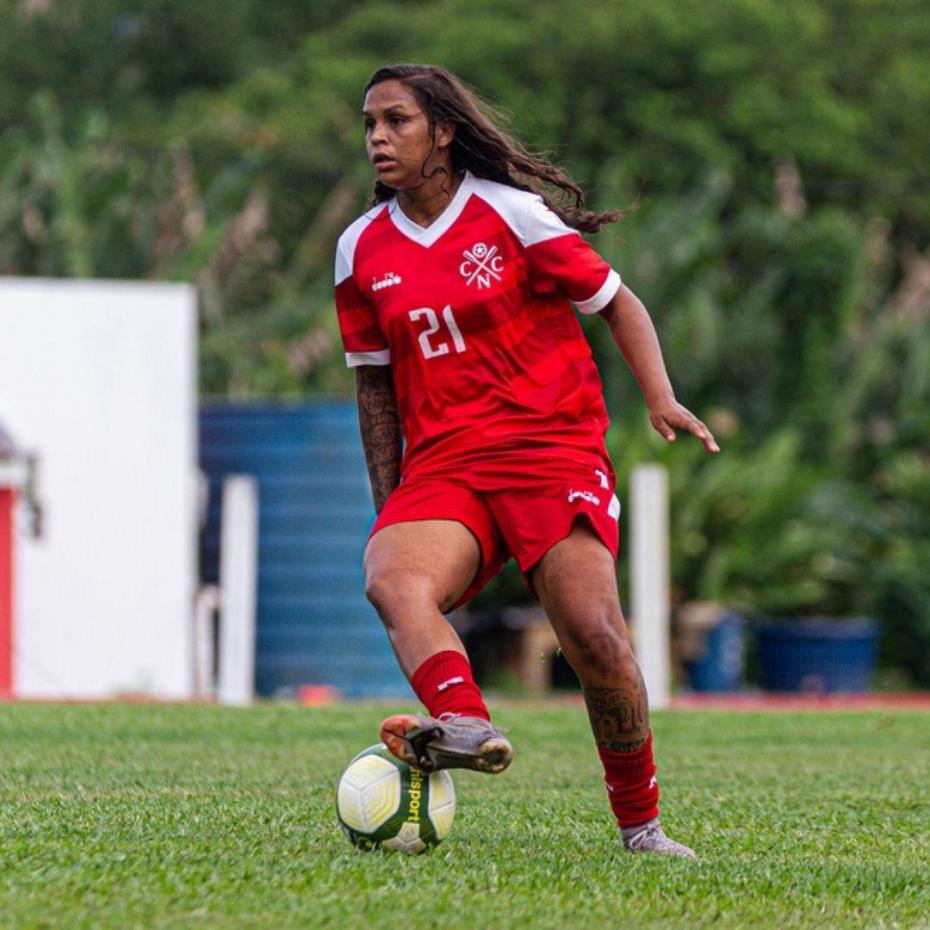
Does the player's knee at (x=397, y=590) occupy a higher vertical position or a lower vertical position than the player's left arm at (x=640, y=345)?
lower

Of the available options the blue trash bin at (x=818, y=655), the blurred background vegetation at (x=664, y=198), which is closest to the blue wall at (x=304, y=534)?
the blurred background vegetation at (x=664, y=198)

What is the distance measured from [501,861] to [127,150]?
3044 cm

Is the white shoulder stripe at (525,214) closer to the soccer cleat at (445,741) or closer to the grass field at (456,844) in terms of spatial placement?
the soccer cleat at (445,741)

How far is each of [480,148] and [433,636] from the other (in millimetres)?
1327

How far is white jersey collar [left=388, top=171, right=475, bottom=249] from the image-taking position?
5.31 metres

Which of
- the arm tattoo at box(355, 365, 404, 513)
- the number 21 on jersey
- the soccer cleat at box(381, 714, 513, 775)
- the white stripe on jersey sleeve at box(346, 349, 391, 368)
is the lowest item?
the soccer cleat at box(381, 714, 513, 775)

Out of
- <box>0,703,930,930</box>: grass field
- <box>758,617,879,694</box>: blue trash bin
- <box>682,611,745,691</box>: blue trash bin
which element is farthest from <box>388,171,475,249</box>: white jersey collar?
<box>758,617,879,694</box>: blue trash bin

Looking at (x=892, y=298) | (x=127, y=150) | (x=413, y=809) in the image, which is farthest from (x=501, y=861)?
(x=892, y=298)

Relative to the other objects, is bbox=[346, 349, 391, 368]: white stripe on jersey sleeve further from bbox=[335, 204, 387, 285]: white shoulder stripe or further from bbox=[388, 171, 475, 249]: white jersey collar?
bbox=[388, 171, 475, 249]: white jersey collar

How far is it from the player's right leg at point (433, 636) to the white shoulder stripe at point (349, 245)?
69 centimetres

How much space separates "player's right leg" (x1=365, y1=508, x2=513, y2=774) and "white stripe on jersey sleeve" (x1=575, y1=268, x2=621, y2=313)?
66 cm

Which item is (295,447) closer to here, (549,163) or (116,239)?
(116,239)

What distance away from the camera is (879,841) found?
5.62 m

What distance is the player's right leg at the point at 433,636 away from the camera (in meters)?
4.68
